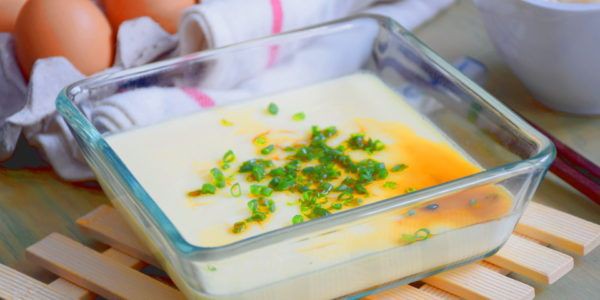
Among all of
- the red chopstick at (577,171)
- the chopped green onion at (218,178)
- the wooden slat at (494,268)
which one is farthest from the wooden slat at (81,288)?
the red chopstick at (577,171)

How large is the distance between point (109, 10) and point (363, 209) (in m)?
0.64

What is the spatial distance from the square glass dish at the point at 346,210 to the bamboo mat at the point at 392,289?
0.03m

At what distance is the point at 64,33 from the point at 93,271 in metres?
0.39

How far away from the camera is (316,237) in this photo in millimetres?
820

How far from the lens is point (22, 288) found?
96 centimetres

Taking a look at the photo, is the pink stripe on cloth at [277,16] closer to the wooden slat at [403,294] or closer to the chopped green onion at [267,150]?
the chopped green onion at [267,150]

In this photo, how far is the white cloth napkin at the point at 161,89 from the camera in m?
1.14

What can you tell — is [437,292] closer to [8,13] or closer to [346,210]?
[346,210]

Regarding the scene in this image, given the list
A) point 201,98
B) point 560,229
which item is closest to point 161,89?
point 201,98

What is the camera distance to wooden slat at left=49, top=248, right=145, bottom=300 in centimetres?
97

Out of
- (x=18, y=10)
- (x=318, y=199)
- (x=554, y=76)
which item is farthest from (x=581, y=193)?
(x=18, y=10)

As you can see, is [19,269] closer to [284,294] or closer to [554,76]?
[284,294]

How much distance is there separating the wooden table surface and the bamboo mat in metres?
0.02

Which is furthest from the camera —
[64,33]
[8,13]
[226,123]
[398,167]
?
[8,13]
